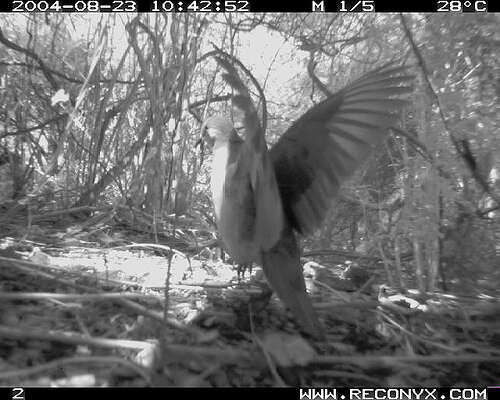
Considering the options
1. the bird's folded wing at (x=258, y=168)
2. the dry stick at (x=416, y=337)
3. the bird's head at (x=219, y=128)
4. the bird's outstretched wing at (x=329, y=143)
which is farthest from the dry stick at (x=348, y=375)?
the bird's head at (x=219, y=128)

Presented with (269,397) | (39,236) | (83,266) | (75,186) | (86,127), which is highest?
(86,127)

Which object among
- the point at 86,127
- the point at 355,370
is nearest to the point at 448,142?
the point at 355,370

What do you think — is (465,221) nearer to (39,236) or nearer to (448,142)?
(448,142)

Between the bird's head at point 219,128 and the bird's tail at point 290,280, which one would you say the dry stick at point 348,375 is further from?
the bird's head at point 219,128

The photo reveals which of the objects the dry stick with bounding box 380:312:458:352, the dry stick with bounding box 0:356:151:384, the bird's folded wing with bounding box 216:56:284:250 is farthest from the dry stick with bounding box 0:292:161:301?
the dry stick with bounding box 380:312:458:352

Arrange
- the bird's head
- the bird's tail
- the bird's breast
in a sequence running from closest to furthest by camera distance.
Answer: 1. the bird's tail
2. the bird's breast
3. the bird's head

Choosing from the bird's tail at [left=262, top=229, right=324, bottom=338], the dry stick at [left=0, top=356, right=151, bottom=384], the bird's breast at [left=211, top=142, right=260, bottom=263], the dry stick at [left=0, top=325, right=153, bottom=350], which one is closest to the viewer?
the dry stick at [left=0, top=356, right=151, bottom=384]

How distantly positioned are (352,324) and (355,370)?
0.32 metres

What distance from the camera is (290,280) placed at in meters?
1.34

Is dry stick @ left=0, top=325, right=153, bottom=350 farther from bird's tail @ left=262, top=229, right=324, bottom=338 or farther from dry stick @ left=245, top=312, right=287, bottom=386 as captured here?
bird's tail @ left=262, top=229, right=324, bottom=338

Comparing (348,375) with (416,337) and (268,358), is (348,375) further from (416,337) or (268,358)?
(416,337)

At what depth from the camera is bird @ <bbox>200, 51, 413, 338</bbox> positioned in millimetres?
Result: 1329

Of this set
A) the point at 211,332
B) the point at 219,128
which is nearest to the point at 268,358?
the point at 211,332

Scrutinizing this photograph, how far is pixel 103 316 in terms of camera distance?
1248mm
